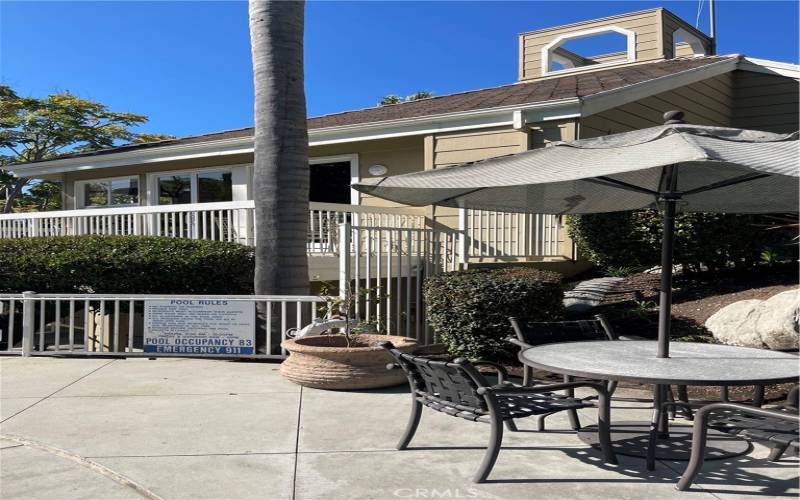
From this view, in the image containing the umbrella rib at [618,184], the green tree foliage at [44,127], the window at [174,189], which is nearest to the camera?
the umbrella rib at [618,184]

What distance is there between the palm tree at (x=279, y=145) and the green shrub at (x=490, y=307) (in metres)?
1.85

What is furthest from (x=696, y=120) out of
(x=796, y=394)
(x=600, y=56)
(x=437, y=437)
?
(x=437, y=437)

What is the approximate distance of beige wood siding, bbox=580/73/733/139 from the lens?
1117 cm

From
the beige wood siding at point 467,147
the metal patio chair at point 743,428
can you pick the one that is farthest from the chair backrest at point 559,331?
the beige wood siding at point 467,147

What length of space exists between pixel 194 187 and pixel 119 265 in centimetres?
714

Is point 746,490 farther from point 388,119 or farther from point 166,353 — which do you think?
point 388,119

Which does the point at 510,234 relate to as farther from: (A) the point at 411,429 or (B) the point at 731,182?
(A) the point at 411,429

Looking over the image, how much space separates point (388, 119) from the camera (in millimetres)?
12328

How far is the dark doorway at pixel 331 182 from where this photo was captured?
1401 centimetres

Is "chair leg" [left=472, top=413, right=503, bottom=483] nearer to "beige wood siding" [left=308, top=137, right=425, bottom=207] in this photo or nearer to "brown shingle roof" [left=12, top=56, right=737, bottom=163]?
"brown shingle roof" [left=12, top=56, right=737, bottom=163]

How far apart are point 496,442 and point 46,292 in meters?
7.42

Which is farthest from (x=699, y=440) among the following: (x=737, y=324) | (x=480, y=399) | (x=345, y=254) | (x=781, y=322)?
(x=345, y=254)

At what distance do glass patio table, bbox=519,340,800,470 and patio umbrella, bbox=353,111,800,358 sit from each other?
33cm

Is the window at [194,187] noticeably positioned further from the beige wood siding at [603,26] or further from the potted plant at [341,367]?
the potted plant at [341,367]
